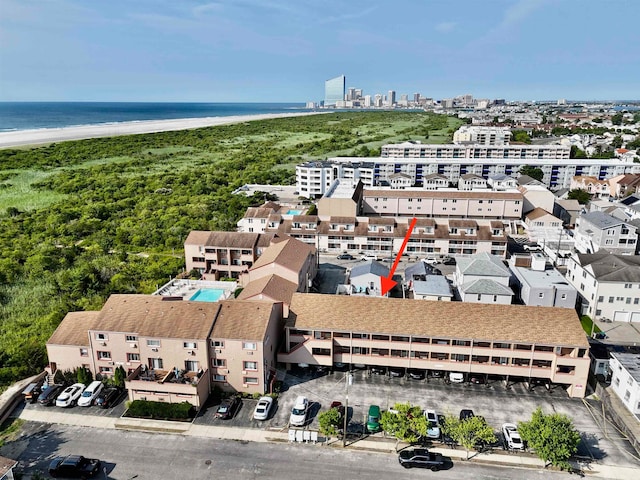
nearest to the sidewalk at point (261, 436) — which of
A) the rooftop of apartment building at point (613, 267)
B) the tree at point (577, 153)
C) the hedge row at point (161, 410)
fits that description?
the hedge row at point (161, 410)

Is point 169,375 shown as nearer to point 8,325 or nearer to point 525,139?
point 8,325

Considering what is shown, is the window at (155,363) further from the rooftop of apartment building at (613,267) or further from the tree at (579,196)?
the tree at (579,196)

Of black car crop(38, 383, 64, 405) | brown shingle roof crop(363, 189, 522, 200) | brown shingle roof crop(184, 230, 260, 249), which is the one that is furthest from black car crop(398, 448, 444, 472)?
brown shingle roof crop(363, 189, 522, 200)

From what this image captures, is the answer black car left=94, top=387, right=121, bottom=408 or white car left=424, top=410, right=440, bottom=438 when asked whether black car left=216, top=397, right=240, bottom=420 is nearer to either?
black car left=94, top=387, right=121, bottom=408

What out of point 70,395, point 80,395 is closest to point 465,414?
point 80,395

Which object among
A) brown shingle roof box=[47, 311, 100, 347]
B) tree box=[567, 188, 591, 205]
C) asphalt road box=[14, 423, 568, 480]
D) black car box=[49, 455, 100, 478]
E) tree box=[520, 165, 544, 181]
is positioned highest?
tree box=[520, 165, 544, 181]

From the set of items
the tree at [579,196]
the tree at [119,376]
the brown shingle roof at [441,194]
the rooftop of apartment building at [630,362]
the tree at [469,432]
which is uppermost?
the brown shingle roof at [441,194]
